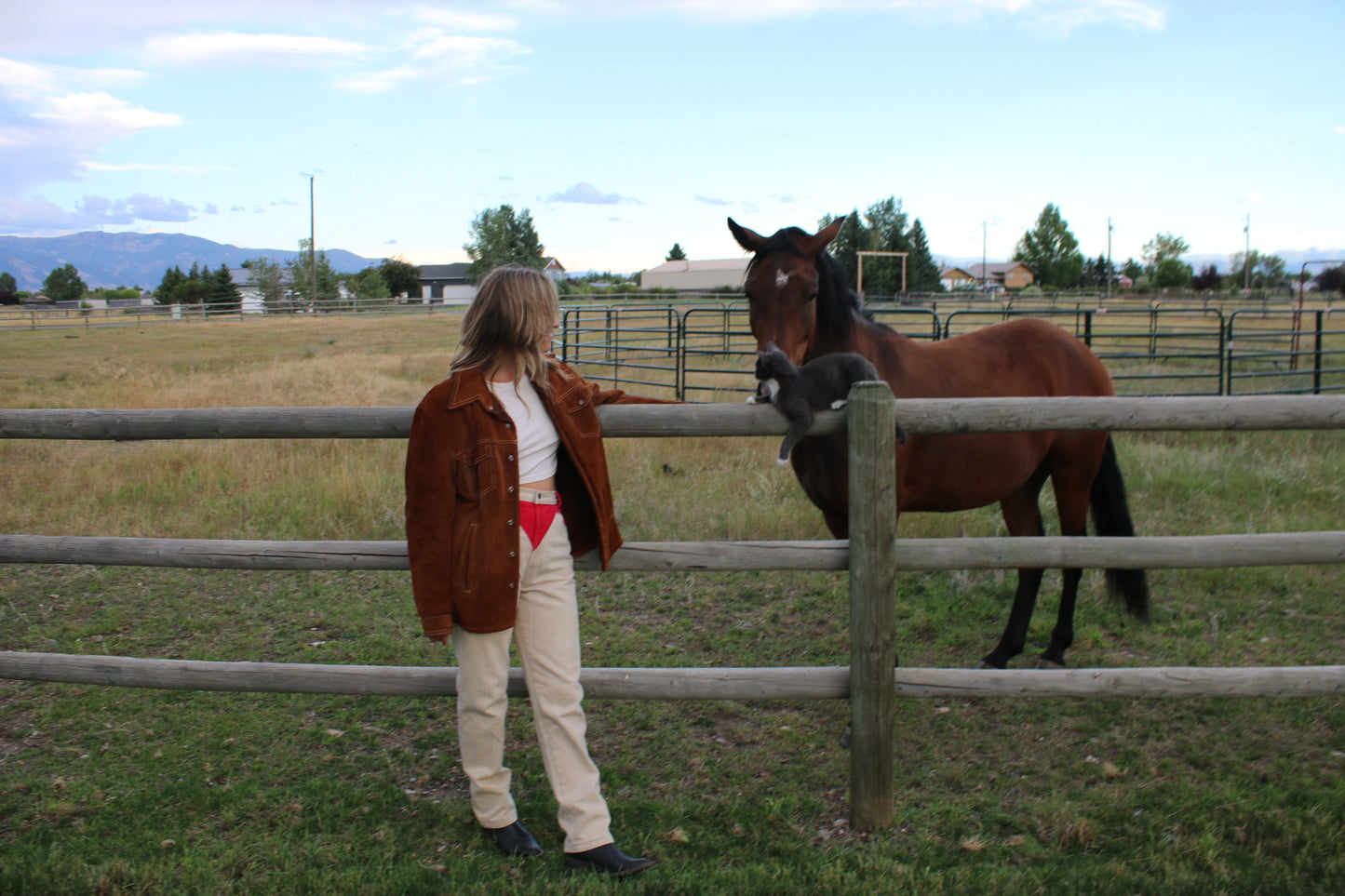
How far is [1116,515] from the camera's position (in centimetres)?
437

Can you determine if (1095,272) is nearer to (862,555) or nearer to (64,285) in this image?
(862,555)

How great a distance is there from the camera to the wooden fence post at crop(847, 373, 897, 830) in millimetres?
2615

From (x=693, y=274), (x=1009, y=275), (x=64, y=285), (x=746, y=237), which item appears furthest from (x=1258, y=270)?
(x=64, y=285)

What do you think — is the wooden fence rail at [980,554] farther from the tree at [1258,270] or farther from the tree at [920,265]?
the tree at [1258,270]

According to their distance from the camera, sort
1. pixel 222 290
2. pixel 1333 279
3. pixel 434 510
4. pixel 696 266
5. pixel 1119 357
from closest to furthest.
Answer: pixel 434 510, pixel 1119 357, pixel 1333 279, pixel 222 290, pixel 696 266

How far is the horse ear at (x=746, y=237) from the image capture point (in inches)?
146

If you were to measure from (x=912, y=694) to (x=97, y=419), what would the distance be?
2915 mm

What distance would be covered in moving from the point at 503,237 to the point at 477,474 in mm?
72485

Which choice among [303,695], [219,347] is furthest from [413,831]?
[219,347]

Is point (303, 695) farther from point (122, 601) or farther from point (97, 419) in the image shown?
point (122, 601)

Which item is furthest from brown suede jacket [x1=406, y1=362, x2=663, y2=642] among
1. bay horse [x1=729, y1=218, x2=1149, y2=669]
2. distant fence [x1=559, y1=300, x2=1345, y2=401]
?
distant fence [x1=559, y1=300, x2=1345, y2=401]

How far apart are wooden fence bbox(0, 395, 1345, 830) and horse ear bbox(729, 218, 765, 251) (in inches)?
50.8

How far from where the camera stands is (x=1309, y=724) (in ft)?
11.7

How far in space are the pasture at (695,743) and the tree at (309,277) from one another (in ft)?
175
